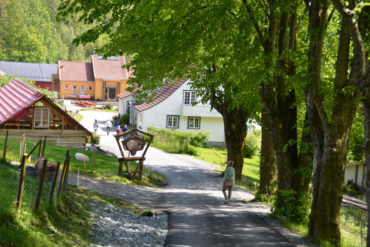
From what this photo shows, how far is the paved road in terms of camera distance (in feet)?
38.4

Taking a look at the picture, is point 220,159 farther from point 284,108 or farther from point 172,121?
point 284,108

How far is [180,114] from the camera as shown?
46.1 meters

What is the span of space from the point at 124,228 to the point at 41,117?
19.3m

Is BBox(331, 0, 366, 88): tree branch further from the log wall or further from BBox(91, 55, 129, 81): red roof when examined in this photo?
BBox(91, 55, 129, 81): red roof

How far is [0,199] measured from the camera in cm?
855

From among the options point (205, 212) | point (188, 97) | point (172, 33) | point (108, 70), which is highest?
point (108, 70)

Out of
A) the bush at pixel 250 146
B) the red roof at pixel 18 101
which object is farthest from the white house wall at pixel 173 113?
the red roof at pixel 18 101

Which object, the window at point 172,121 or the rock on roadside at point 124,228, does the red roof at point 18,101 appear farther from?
the window at point 172,121

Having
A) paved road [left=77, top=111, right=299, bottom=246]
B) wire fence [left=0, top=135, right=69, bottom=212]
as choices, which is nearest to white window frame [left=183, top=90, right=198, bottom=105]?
paved road [left=77, top=111, right=299, bottom=246]

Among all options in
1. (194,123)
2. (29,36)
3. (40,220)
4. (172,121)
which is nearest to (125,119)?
(172,121)

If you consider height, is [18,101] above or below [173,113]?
below

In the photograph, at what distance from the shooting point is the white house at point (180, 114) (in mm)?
45594

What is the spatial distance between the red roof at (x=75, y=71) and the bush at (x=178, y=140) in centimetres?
4533

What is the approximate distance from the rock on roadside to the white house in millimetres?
31160
